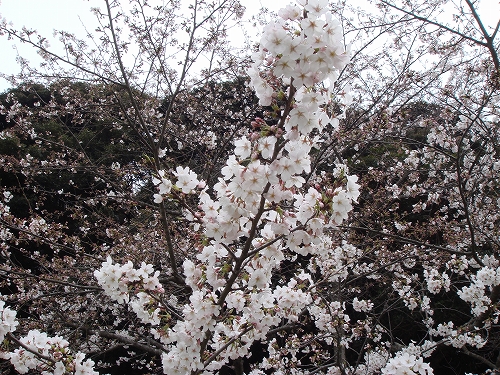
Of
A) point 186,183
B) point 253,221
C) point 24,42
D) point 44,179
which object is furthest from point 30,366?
point 44,179

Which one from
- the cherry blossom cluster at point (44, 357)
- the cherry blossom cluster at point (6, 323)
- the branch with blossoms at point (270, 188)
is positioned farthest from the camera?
the cherry blossom cluster at point (44, 357)

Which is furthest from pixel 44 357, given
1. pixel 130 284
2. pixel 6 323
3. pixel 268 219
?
pixel 268 219

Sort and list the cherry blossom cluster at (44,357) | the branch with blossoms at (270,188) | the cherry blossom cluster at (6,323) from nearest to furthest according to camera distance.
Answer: the branch with blossoms at (270,188)
the cherry blossom cluster at (6,323)
the cherry blossom cluster at (44,357)

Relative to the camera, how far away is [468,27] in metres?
4.55

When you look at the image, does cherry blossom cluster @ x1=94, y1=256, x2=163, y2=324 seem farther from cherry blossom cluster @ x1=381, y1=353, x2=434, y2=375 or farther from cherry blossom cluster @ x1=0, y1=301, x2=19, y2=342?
cherry blossom cluster @ x1=381, y1=353, x2=434, y2=375

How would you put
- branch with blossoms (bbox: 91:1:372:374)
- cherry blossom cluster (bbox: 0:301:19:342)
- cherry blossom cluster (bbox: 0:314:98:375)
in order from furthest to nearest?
cherry blossom cluster (bbox: 0:314:98:375) < cherry blossom cluster (bbox: 0:301:19:342) < branch with blossoms (bbox: 91:1:372:374)

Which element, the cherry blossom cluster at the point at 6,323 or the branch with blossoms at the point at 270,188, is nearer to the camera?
the branch with blossoms at the point at 270,188

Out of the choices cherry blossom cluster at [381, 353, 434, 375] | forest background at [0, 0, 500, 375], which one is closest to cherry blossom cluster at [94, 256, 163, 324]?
forest background at [0, 0, 500, 375]

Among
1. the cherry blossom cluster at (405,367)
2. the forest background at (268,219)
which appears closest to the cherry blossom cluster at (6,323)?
the forest background at (268,219)

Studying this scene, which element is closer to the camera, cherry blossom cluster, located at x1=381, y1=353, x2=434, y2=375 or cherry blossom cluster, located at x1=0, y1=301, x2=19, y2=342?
cherry blossom cluster, located at x1=0, y1=301, x2=19, y2=342

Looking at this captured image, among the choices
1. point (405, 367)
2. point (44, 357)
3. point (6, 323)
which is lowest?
point (405, 367)

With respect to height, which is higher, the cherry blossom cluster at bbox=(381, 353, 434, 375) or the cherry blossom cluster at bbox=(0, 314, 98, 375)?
the cherry blossom cluster at bbox=(0, 314, 98, 375)

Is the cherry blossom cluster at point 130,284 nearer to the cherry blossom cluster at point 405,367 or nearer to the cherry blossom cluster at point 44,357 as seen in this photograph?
the cherry blossom cluster at point 44,357

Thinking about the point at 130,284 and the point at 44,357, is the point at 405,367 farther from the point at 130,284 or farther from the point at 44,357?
the point at 44,357
